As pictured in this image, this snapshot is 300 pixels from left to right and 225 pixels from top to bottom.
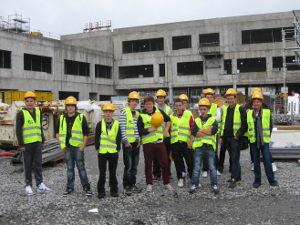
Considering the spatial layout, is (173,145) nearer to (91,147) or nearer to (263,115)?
(263,115)

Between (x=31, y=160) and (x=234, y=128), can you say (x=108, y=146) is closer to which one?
(x=31, y=160)

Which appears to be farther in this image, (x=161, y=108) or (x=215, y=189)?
(x=161, y=108)

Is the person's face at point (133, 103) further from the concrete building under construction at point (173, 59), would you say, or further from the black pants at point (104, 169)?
the concrete building under construction at point (173, 59)

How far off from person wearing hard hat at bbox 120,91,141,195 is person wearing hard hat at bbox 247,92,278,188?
2.31m

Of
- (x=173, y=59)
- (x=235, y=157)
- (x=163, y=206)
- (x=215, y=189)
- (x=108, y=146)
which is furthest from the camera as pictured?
(x=173, y=59)

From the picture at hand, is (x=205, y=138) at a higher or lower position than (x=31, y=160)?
higher

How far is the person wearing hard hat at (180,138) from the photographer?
8859 mm

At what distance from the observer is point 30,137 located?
8.66 meters

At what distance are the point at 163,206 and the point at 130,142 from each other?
156 centimetres

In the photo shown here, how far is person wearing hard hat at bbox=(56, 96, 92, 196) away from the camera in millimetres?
8367

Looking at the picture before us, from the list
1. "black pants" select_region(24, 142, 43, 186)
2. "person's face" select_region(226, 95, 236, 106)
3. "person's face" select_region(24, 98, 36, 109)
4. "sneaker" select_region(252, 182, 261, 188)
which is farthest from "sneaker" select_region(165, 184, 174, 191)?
"person's face" select_region(24, 98, 36, 109)

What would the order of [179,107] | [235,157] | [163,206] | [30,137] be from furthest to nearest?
[179,107] < [235,157] < [30,137] < [163,206]

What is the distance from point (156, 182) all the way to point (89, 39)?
159 feet

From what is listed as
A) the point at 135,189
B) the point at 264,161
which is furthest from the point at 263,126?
the point at 135,189
